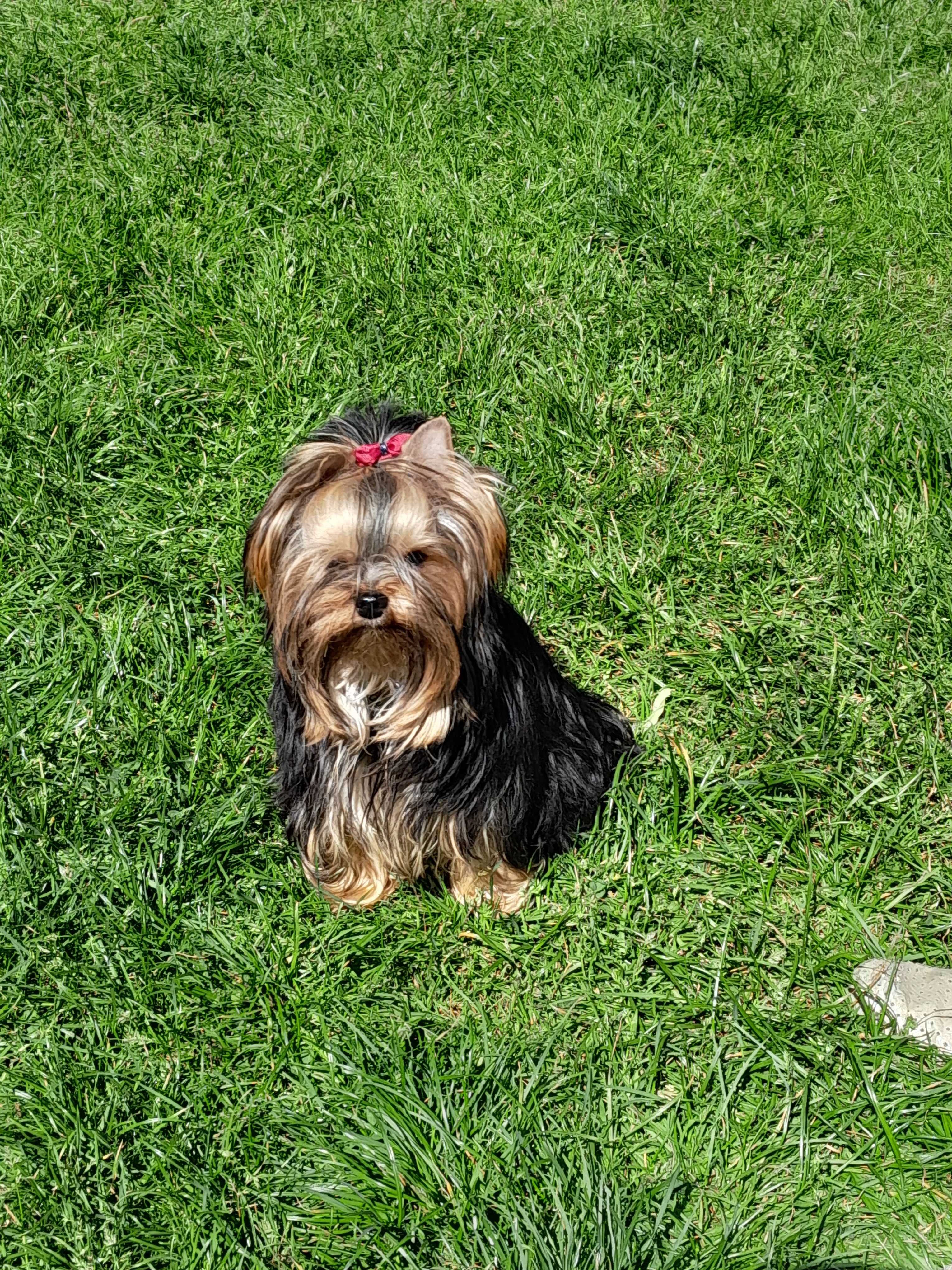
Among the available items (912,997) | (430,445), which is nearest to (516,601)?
(430,445)

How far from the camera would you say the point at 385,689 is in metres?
2.77

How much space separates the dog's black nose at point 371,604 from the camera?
8.15ft

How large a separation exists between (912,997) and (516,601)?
173cm

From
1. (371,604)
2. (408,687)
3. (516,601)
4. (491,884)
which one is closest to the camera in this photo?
(371,604)

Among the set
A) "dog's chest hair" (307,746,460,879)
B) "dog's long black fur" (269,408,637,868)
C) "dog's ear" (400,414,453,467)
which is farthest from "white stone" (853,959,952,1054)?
"dog's ear" (400,414,453,467)

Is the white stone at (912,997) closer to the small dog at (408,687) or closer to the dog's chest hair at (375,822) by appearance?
the small dog at (408,687)

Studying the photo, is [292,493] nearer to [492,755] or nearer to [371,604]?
[371,604]

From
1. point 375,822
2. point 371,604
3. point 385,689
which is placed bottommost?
point 375,822

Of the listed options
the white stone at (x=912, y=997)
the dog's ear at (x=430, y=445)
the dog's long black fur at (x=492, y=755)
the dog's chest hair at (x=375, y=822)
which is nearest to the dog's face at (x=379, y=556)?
the dog's ear at (x=430, y=445)

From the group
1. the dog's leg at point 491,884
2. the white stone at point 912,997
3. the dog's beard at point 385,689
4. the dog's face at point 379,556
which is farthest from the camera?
the dog's leg at point 491,884

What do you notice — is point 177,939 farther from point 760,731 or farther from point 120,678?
point 760,731

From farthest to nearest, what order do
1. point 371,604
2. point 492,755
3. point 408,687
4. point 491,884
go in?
point 491,884
point 492,755
point 408,687
point 371,604

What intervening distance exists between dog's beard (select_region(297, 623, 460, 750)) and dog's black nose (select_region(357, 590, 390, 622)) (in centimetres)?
4

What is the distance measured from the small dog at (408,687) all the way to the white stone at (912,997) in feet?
2.78
